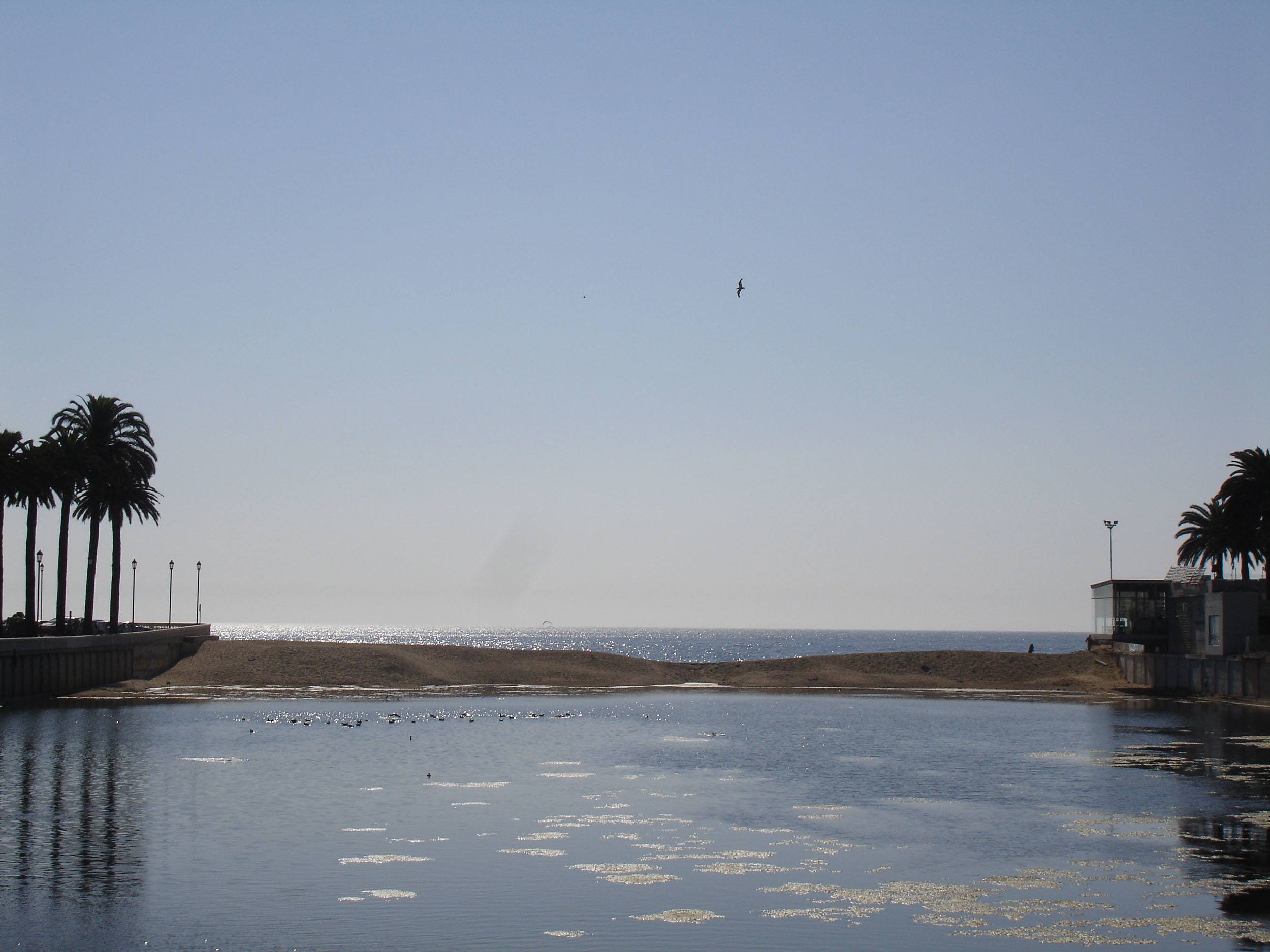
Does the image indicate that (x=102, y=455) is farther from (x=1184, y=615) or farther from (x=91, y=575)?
(x=1184, y=615)

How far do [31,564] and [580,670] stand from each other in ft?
158

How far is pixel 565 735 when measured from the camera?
6706cm

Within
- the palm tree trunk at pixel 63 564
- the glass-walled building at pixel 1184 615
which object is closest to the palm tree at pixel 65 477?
the palm tree trunk at pixel 63 564

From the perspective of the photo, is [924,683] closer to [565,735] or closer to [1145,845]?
[565,735]

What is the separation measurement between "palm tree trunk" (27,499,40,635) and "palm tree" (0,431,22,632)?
2.29 m

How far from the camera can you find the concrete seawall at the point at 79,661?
81562 mm

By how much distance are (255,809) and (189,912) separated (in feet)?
47.7

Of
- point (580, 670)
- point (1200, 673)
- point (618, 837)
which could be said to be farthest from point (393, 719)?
point (1200, 673)

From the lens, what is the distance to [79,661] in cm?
8788

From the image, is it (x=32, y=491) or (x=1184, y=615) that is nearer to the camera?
(x=32, y=491)

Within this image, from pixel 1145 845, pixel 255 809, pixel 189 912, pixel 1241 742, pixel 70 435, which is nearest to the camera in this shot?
pixel 189 912

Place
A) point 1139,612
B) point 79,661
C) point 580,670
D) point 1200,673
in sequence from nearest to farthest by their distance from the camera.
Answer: point 79,661, point 1200,673, point 1139,612, point 580,670

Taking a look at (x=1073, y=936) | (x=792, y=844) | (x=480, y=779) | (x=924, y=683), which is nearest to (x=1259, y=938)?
(x=1073, y=936)

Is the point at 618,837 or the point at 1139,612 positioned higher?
the point at 1139,612
